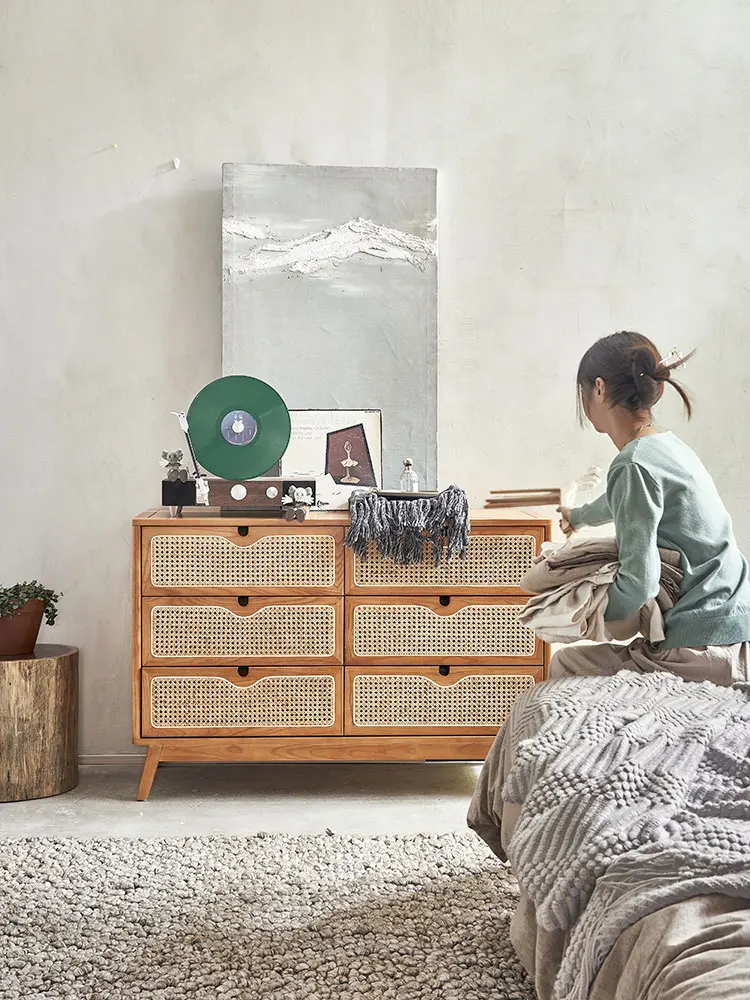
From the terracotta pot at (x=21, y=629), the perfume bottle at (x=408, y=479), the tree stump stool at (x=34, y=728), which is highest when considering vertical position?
the perfume bottle at (x=408, y=479)

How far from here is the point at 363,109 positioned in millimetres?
3484

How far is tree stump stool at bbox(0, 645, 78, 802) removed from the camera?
3066mm

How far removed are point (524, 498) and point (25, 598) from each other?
1601 millimetres

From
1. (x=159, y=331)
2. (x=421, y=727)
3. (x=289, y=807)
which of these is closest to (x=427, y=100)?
(x=159, y=331)

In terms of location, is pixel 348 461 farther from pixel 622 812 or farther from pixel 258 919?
pixel 622 812

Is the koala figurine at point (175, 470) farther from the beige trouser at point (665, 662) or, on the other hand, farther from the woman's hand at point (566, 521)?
the beige trouser at point (665, 662)

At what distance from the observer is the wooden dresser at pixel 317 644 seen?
3.03m

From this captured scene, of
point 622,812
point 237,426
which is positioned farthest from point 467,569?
point 622,812

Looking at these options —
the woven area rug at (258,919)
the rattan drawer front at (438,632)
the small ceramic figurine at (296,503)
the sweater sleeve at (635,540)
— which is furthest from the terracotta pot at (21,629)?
the sweater sleeve at (635,540)

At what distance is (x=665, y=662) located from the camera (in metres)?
2.12

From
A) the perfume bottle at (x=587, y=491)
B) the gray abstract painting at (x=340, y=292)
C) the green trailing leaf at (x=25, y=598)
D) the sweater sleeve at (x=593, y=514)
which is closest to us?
the sweater sleeve at (x=593, y=514)

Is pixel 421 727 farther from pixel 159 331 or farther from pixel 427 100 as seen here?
pixel 427 100

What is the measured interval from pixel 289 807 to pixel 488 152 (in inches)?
89.6

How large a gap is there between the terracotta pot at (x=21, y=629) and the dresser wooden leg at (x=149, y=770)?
532mm
